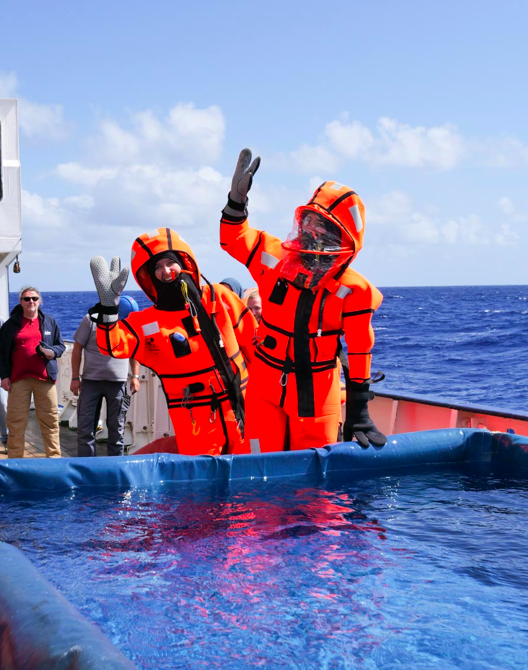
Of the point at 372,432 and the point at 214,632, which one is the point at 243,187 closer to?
the point at 372,432

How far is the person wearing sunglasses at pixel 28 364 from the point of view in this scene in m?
6.83

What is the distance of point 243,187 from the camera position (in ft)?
14.5

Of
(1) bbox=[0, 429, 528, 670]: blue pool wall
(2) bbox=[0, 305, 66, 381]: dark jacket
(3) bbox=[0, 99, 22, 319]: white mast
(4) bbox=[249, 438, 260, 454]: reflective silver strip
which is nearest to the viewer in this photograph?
(1) bbox=[0, 429, 528, 670]: blue pool wall

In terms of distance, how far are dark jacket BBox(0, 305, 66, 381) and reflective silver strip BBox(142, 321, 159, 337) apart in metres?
2.45

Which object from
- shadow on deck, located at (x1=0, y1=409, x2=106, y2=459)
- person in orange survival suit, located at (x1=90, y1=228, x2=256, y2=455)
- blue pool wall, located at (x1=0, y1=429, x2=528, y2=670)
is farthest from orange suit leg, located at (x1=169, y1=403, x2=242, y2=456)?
shadow on deck, located at (x1=0, y1=409, x2=106, y2=459)

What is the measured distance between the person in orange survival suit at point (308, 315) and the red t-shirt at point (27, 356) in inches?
114

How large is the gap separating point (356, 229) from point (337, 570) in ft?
6.72

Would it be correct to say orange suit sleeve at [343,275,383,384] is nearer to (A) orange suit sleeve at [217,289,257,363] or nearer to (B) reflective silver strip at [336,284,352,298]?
(B) reflective silver strip at [336,284,352,298]

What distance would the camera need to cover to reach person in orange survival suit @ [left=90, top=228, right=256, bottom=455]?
4.62 metres

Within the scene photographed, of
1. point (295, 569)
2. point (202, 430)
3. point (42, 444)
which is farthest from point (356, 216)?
point (42, 444)

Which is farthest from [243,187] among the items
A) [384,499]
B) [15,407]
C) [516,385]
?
[516,385]

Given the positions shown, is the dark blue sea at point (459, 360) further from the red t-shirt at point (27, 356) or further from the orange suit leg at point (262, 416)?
the orange suit leg at point (262, 416)

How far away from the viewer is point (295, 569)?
120 inches

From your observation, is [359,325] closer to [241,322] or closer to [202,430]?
[241,322]
